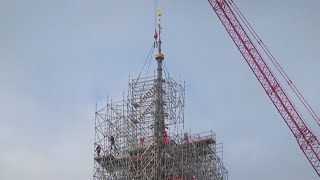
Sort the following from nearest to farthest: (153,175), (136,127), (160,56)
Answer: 1. (153,175)
2. (136,127)
3. (160,56)

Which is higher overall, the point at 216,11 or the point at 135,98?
the point at 216,11

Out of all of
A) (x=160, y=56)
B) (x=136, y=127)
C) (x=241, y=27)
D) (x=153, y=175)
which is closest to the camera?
(x=153, y=175)

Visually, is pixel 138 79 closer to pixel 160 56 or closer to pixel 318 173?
pixel 160 56

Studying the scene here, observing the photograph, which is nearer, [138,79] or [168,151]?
[168,151]

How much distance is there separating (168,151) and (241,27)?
33171mm

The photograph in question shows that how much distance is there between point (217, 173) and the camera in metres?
108

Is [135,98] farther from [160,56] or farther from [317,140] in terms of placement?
[317,140]

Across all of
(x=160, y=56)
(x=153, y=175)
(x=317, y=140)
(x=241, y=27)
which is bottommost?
(x=153, y=175)

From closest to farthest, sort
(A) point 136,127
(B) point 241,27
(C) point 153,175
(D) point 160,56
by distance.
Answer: (C) point 153,175
(A) point 136,127
(D) point 160,56
(B) point 241,27

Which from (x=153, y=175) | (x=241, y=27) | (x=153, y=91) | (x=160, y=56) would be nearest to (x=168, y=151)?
(x=153, y=175)

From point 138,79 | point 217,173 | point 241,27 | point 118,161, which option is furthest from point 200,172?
point 241,27

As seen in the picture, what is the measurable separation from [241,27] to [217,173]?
31.8 m

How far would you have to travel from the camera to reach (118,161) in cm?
10662

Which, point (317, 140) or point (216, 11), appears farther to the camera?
point (216, 11)
